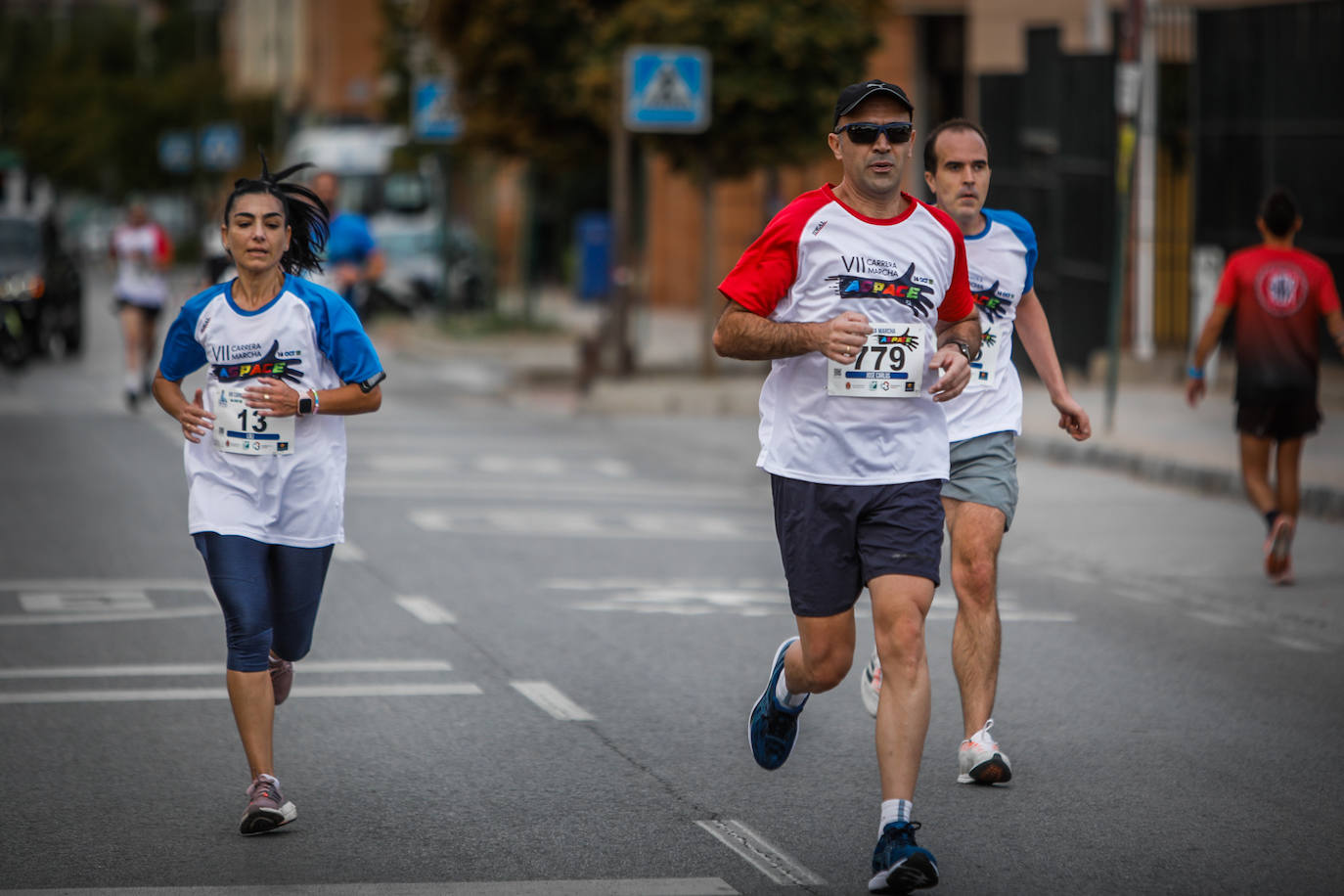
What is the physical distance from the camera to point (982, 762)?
685cm

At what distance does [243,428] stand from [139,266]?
16235 millimetres

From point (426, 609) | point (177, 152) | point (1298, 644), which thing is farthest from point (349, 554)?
point (177, 152)

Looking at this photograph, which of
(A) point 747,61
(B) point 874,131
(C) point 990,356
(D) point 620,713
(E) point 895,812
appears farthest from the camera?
(A) point 747,61

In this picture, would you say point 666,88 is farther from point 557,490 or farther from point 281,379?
point 281,379

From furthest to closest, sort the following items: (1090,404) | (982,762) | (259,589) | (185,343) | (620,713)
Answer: (1090,404) → (620,713) → (982,762) → (185,343) → (259,589)

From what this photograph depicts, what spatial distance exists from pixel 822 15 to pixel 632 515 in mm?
9957

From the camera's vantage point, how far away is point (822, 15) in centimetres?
2258

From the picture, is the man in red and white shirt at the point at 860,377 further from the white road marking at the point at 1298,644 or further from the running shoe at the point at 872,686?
the white road marking at the point at 1298,644


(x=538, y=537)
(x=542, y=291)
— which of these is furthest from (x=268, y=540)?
(x=542, y=291)

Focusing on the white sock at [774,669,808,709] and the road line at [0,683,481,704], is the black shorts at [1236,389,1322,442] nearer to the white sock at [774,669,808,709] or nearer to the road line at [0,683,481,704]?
the road line at [0,683,481,704]

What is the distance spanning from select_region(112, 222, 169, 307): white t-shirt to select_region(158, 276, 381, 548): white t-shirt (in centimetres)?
1562

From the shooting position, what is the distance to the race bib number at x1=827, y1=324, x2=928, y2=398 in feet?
19.3

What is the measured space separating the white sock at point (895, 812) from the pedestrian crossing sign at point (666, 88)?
50.7 ft

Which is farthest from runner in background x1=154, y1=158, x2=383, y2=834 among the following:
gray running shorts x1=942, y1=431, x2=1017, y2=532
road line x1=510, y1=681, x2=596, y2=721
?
gray running shorts x1=942, y1=431, x2=1017, y2=532
